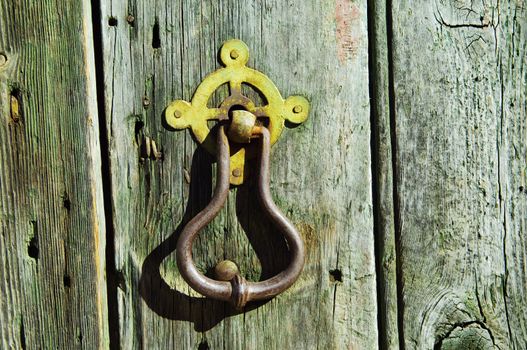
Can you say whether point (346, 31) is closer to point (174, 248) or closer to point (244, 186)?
point (244, 186)

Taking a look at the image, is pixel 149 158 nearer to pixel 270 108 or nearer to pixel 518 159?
pixel 270 108

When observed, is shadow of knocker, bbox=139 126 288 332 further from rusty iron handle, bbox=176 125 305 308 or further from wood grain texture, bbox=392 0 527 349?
wood grain texture, bbox=392 0 527 349

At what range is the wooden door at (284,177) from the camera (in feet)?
3.63

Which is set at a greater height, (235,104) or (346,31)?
(346,31)

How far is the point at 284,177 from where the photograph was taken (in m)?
1.13

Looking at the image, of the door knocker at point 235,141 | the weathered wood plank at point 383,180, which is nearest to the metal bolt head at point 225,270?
the door knocker at point 235,141

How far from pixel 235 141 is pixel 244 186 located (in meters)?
0.07

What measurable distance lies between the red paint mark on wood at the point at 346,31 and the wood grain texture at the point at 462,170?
0.06 metres

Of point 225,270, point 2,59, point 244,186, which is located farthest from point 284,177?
point 2,59

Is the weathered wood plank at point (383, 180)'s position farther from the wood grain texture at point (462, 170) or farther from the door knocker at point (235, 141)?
the door knocker at point (235, 141)

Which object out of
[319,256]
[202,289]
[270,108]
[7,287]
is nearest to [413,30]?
[270,108]

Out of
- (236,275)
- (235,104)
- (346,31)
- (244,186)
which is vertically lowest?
(236,275)

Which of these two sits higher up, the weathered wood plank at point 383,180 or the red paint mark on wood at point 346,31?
the red paint mark on wood at point 346,31

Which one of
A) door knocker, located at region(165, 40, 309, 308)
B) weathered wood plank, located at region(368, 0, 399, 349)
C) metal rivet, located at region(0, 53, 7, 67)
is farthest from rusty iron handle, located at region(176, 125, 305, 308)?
metal rivet, located at region(0, 53, 7, 67)
